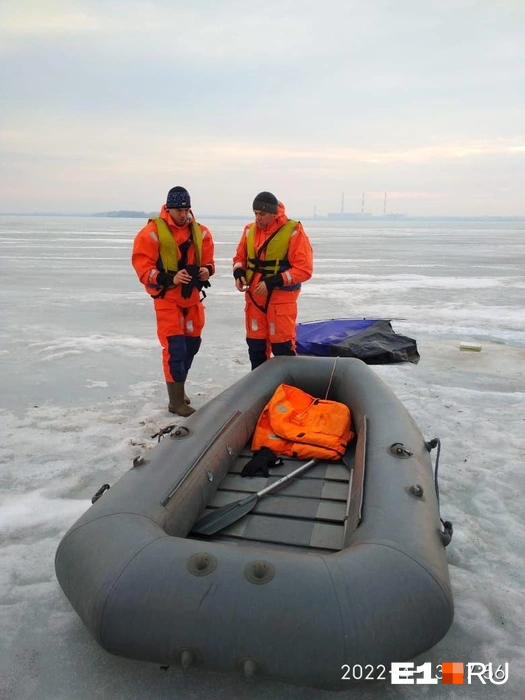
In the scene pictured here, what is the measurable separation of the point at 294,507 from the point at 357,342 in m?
3.03

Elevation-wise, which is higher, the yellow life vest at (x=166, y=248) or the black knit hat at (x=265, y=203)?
the black knit hat at (x=265, y=203)

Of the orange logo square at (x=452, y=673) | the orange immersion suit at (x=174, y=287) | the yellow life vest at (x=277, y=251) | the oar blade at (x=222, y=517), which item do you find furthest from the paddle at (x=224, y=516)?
the yellow life vest at (x=277, y=251)

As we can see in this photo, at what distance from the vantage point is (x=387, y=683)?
1.54 metres

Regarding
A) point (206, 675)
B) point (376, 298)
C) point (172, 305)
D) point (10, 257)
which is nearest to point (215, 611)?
point (206, 675)

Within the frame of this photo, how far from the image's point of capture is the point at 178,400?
3.61 m

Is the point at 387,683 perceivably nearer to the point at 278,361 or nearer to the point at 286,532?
the point at 286,532

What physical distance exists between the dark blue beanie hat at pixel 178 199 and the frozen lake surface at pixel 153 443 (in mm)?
1399

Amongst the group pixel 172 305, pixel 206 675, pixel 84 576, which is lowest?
pixel 206 675

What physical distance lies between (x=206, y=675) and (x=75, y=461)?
162cm

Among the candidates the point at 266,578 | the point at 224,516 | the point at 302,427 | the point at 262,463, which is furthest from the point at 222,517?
the point at 302,427

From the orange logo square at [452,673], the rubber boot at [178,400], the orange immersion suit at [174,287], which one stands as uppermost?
the orange immersion suit at [174,287]

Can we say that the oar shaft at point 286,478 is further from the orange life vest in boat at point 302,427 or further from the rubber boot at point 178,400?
the rubber boot at point 178,400

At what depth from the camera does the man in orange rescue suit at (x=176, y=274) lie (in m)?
3.36

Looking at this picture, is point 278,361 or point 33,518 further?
point 278,361
